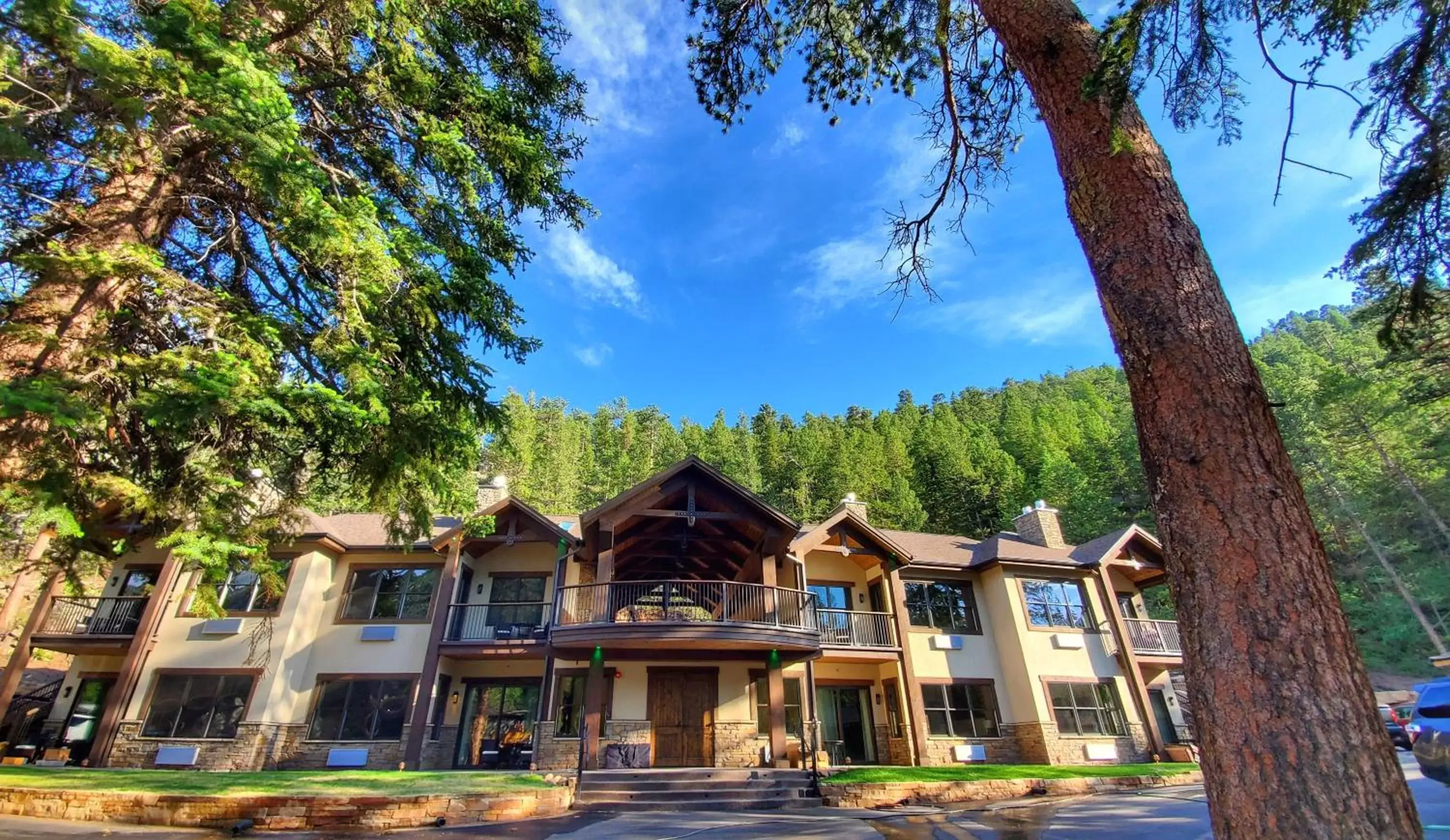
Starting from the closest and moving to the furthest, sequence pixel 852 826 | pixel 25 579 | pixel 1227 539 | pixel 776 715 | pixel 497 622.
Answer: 1. pixel 1227 539
2. pixel 25 579
3. pixel 852 826
4. pixel 776 715
5. pixel 497 622

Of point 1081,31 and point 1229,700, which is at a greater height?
point 1081,31

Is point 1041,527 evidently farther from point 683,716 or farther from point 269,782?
point 269,782

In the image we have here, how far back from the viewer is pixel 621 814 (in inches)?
381

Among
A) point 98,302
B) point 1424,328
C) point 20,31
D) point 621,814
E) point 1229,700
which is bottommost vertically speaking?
point 621,814

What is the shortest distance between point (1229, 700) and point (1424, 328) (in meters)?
6.24

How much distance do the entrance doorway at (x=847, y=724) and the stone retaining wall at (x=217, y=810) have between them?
1125cm

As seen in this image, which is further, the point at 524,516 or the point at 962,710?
the point at 962,710

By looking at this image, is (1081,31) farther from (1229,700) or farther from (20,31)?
(20,31)

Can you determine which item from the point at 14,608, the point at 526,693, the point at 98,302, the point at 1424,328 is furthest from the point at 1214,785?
the point at 14,608

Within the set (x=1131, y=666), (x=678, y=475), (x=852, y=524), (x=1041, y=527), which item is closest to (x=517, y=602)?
(x=678, y=475)

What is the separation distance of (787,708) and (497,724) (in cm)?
769

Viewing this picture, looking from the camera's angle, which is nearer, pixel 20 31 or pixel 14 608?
pixel 20 31

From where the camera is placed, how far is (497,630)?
15688 mm

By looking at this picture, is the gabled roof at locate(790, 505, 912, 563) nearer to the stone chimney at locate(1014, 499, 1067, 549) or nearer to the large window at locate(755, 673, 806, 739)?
the large window at locate(755, 673, 806, 739)
